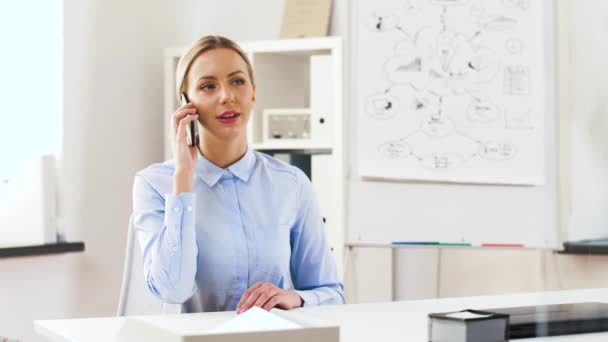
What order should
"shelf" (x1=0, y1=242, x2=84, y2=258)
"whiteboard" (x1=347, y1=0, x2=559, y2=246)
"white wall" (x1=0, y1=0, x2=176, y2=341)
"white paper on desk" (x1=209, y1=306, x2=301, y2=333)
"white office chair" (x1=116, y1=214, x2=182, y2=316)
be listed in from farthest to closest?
"white wall" (x1=0, y1=0, x2=176, y2=341), "shelf" (x1=0, y1=242, x2=84, y2=258), "whiteboard" (x1=347, y1=0, x2=559, y2=246), "white office chair" (x1=116, y1=214, x2=182, y2=316), "white paper on desk" (x1=209, y1=306, x2=301, y2=333)

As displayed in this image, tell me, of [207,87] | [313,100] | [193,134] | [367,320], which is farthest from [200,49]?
[313,100]

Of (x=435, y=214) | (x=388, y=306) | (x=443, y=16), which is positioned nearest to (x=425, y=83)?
(x=443, y=16)

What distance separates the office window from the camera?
3537 millimetres

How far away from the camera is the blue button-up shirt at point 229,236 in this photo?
2002 mm

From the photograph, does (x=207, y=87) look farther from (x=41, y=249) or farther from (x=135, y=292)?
(x=41, y=249)

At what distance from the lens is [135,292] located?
7.12 feet

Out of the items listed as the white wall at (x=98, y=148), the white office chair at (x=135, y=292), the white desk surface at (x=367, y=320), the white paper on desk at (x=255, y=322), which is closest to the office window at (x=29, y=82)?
the white wall at (x=98, y=148)

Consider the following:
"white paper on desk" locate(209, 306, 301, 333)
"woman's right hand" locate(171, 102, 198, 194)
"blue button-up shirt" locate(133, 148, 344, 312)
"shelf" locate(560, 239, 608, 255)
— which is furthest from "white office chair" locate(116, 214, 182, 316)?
"shelf" locate(560, 239, 608, 255)

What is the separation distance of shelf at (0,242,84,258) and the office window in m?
0.26

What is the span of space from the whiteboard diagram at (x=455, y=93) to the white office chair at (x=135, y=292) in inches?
56.0

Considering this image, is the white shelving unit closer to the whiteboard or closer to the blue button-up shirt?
the whiteboard

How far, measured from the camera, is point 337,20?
154 inches

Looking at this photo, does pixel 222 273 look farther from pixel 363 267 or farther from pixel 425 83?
pixel 363 267

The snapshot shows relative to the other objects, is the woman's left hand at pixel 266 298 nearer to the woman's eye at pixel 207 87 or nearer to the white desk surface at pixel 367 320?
the white desk surface at pixel 367 320
